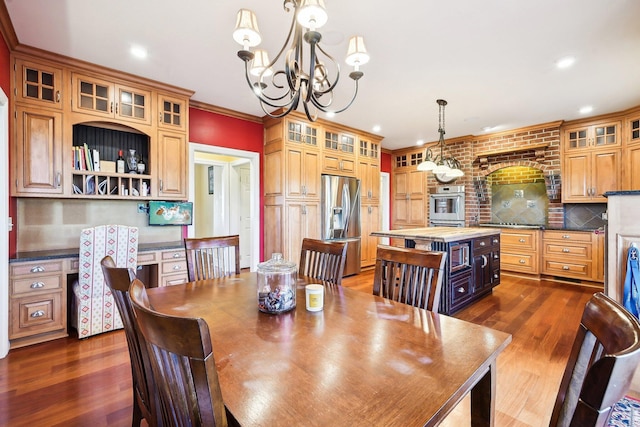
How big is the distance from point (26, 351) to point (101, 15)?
2.71m

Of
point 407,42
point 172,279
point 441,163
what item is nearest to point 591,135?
point 441,163

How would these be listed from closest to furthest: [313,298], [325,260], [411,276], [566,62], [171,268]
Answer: [313,298] < [411,276] < [325,260] < [566,62] < [171,268]

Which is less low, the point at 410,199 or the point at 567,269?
the point at 410,199

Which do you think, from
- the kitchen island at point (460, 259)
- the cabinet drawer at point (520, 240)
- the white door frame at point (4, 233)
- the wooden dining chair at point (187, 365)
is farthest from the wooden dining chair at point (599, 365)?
the cabinet drawer at point (520, 240)

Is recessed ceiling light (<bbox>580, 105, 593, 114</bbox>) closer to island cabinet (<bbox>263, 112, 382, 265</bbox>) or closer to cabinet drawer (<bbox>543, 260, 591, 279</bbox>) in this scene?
cabinet drawer (<bbox>543, 260, 591, 279</bbox>)

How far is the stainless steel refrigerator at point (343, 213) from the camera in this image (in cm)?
478

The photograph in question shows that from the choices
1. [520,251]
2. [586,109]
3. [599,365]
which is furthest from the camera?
[520,251]

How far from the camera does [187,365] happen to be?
0.60 meters

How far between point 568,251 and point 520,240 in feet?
2.09

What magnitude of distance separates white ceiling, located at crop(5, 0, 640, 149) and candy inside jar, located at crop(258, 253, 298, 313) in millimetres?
1837

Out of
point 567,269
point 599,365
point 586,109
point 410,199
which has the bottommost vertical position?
point 567,269

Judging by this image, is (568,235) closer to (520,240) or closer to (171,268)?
(520,240)

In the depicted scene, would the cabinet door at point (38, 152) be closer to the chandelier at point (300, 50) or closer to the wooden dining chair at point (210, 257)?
the wooden dining chair at point (210, 257)

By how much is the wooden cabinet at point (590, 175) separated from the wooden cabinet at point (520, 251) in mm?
820
